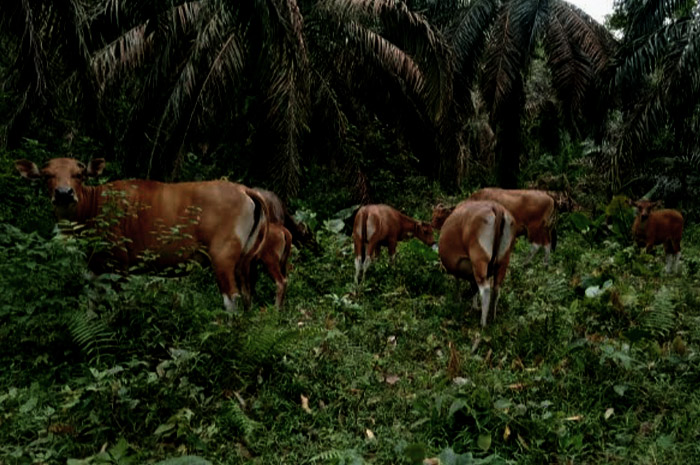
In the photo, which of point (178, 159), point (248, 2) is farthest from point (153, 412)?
point (178, 159)

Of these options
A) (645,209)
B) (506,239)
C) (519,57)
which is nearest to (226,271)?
(506,239)

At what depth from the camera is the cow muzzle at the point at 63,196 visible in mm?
5512

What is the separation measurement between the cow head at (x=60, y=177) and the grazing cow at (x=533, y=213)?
24.1 feet

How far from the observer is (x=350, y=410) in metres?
4.29

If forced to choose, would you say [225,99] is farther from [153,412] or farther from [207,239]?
[153,412]

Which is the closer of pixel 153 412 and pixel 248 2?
pixel 153 412

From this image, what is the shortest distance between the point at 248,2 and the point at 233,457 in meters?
5.37

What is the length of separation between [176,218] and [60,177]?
113cm

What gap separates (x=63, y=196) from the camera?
553 cm

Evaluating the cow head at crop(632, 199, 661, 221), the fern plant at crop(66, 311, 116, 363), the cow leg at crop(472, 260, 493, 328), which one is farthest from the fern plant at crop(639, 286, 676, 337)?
the cow head at crop(632, 199, 661, 221)

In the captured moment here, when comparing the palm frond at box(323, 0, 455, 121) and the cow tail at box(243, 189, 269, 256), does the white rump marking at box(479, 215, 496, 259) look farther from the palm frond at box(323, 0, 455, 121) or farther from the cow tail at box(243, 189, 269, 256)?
the palm frond at box(323, 0, 455, 121)

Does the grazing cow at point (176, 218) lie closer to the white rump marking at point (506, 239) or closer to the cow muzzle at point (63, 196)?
the cow muzzle at point (63, 196)

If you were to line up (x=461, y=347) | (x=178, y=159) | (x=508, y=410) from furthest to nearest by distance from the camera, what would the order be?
1. (x=178, y=159)
2. (x=461, y=347)
3. (x=508, y=410)

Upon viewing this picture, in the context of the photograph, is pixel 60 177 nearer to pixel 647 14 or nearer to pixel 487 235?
pixel 487 235
